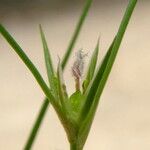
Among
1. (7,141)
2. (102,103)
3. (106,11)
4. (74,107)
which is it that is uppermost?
(74,107)

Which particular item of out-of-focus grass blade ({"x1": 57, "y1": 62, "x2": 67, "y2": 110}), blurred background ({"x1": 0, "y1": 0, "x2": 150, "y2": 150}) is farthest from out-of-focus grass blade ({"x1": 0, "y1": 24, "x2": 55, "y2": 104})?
blurred background ({"x1": 0, "y1": 0, "x2": 150, "y2": 150})

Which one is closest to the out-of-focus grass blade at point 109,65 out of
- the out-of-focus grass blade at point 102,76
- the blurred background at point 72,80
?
the out-of-focus grass blade at point 102,76

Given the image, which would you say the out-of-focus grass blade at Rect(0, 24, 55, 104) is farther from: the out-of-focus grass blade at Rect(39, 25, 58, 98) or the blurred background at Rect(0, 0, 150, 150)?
the blurred background at Rect(0, 0, 150, 150)

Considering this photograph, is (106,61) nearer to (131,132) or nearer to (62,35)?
(131,132)

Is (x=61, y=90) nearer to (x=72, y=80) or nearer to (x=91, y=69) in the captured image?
(x=91, y=69)

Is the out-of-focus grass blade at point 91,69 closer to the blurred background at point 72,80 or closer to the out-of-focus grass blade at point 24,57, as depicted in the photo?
the out-of-focus grass blade at point 24,57

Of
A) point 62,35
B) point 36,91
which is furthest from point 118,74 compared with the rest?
point 62,35

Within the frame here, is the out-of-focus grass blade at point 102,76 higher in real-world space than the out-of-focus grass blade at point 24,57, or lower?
lower
